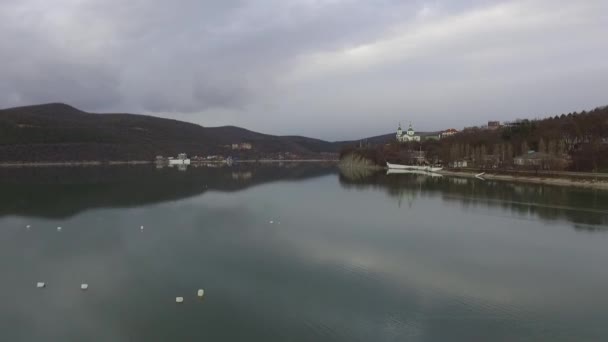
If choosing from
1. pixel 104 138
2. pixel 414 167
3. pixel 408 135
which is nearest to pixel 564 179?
pixel 414 167

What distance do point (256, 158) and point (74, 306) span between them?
105 m

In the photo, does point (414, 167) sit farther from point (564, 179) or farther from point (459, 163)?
point (564, 179)

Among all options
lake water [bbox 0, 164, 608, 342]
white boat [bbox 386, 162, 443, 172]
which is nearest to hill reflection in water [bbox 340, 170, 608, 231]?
lake water [bbox 0, 164, 608, 342]

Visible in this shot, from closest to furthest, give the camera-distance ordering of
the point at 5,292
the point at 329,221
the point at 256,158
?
the point at 5,292 < the point at 329,221 < the point at 256,158

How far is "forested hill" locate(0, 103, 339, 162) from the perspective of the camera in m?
Answer: 73.8

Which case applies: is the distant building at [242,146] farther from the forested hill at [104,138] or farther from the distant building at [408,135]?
the distant building at [408,135]

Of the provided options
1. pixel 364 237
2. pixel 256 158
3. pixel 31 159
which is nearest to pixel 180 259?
pixel 364 237

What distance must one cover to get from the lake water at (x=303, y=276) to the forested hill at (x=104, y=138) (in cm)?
6780

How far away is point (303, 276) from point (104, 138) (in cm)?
8908

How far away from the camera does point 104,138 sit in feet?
282

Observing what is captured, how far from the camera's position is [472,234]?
41.1 feet

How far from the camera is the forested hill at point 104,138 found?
242 feet

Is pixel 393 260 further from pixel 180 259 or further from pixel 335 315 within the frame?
pixel 180 259

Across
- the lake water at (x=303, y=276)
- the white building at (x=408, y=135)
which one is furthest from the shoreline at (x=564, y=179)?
the white building at (x=408, y=135)
